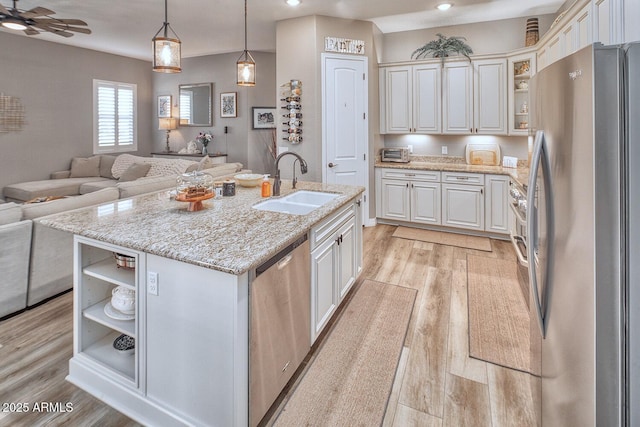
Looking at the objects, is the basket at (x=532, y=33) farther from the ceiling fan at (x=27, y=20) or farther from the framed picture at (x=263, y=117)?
the ceiling fan at (x=27, y=20)

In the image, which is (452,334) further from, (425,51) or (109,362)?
(425,51)

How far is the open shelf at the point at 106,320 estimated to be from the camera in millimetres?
1832

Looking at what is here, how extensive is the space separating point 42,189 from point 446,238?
6.09 meters

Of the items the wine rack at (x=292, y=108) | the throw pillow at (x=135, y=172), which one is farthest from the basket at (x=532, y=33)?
the throw pillow at (x=135, y=172)

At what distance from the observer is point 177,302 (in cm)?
159

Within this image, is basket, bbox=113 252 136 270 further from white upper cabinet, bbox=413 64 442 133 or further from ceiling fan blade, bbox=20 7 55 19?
white upper cabinet, bbox=413 64 442 133

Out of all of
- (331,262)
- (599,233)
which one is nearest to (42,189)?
(331,262)

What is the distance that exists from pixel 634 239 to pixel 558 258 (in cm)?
30

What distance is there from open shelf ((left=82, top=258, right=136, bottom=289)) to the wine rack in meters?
3.23

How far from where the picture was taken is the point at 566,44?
317cm

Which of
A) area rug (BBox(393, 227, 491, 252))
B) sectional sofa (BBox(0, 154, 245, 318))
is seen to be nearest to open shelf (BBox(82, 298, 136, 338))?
sectional sofa (BBox(0, 154, 245, 318))

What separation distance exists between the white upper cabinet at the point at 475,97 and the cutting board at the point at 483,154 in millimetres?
355

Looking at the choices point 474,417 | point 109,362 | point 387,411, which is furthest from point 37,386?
point 474,417

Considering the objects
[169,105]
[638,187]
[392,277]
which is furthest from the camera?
[169,105]
